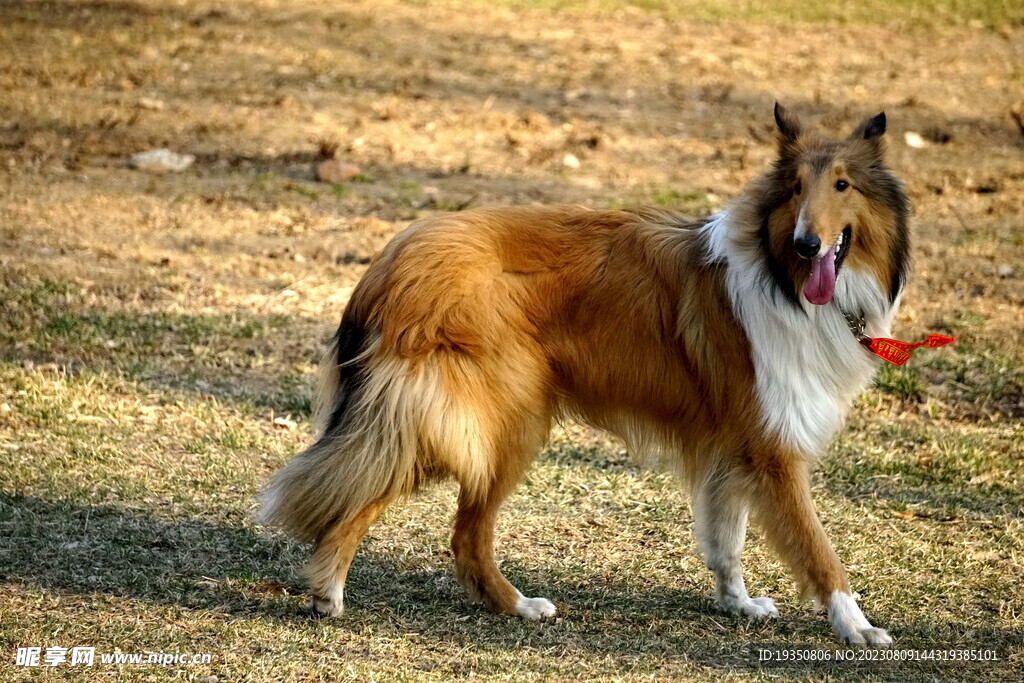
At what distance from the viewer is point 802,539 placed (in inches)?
175

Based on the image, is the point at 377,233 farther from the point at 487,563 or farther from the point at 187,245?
the point at 487,563

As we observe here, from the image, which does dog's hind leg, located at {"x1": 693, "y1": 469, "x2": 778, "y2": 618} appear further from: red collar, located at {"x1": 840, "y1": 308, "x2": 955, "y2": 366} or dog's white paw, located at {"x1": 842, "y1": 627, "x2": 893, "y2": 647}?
red collar, located at {"x1": 840, "y1": 308, "x2": 955, "y2": 366}

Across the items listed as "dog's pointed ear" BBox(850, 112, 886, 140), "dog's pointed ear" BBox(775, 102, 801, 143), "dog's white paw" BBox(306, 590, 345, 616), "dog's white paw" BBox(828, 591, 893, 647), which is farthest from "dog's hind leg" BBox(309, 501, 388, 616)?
"dog's pointed ear" BBox(850, 112, 886, 140)

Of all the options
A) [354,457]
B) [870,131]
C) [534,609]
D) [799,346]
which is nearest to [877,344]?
[799,346]

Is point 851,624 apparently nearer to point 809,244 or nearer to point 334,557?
point 809,244

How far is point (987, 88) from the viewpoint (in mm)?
13836

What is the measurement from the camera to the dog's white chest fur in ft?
14.8

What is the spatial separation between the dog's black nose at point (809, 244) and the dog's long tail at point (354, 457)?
1.50 metres

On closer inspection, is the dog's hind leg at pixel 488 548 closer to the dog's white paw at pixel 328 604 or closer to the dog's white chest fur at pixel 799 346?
the dog's white paw at pixel 328 604

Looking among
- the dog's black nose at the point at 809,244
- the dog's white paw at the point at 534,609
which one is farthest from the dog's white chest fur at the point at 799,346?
the dog's white paw at the point at 534,609

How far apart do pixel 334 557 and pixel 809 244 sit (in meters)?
2.10

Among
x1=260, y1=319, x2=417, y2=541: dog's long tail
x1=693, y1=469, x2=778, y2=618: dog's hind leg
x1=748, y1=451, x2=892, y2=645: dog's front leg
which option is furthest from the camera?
x1=693, y1=469, x2=778, y2=618: dog's hind leg

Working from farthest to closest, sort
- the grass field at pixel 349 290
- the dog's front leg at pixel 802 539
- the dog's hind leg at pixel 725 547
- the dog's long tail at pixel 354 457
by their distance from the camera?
the dog's hind leg at pixel 725 547 < the grass field at pixel 349 290 < the dog's front leg at pixel 802 539 < the dog's long tail at pixel 354 457

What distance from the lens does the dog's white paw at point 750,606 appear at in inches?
188
